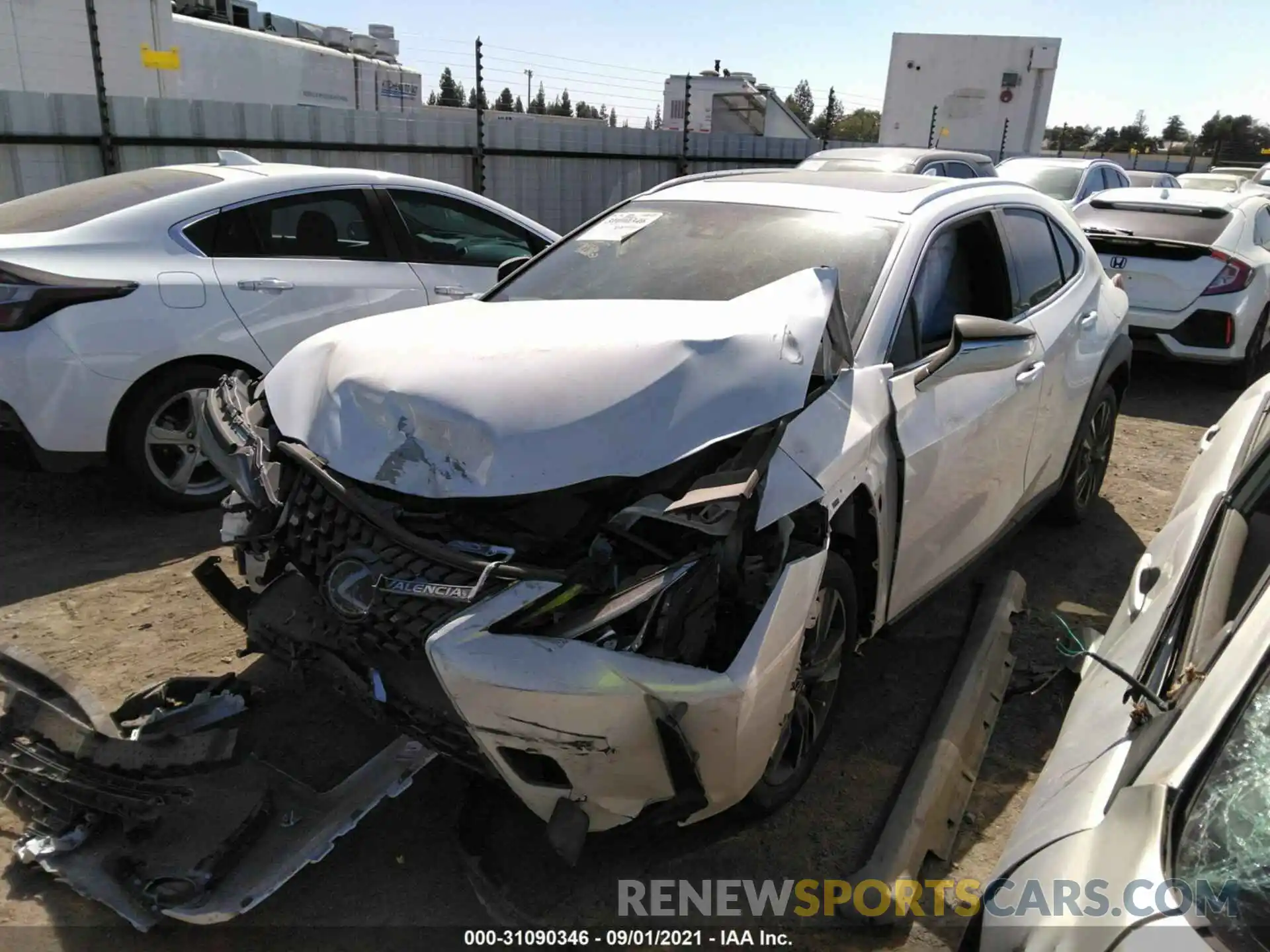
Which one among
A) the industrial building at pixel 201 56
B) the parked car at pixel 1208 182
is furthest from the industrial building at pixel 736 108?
the parked car at pixel 1208 182

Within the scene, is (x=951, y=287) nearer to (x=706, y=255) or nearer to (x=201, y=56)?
(x=706, y=255)

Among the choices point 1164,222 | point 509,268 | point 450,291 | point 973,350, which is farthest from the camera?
point 1164,222

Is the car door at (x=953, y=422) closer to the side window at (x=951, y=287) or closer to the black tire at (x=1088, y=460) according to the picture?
the side window at (x=951, y=287)

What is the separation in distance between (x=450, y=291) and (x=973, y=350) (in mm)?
3338

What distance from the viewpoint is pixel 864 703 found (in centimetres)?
338

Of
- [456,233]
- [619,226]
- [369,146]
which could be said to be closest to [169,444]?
[456,233]

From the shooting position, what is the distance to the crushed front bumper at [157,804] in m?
2.27

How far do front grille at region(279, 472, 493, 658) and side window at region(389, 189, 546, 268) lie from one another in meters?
3.18

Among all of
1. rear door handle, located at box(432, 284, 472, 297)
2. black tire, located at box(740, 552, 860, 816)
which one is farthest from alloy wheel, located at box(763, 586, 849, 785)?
rear door handle, located at box(432, 284, 472, 297)

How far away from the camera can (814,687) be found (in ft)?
9.32

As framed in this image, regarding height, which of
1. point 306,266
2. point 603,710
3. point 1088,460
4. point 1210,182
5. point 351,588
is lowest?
point 1088,460

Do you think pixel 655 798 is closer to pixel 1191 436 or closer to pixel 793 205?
pixel 793 205

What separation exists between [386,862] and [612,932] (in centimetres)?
67

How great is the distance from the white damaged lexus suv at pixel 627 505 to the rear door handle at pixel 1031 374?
21 centimetres
